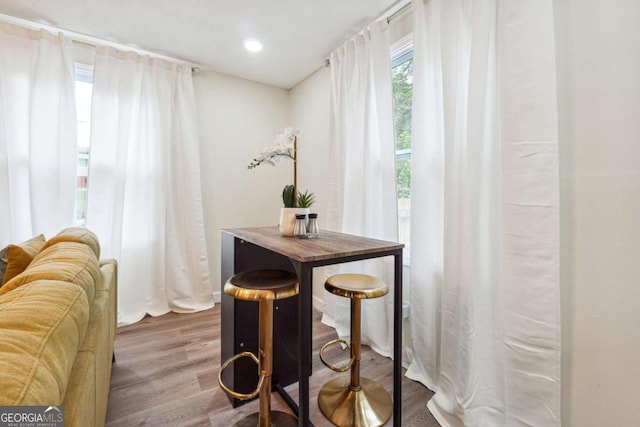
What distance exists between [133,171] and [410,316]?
272 centimetres

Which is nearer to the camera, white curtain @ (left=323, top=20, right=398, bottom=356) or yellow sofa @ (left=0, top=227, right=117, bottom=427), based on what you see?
yellow sofa @ (left=0, top=227, right=117, bottom=427)

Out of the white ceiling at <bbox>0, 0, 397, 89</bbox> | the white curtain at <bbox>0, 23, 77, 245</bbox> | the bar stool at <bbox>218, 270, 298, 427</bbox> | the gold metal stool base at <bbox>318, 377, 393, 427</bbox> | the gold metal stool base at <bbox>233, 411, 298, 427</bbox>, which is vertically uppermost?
the white ceiling at <bbox>0, 0, 397, 89</bbox>

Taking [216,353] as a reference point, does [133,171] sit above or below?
above

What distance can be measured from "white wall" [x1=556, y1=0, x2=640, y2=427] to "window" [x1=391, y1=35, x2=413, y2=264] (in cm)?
96

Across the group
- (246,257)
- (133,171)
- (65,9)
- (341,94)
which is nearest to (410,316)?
(246,257)

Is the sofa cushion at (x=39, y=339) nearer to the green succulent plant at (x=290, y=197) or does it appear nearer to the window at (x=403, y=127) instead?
the green succulent plant at (x=290, y=197)

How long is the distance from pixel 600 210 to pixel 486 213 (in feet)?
1.35

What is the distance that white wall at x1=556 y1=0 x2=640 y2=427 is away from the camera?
1.03 metres

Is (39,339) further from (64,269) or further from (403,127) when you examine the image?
(403,127)

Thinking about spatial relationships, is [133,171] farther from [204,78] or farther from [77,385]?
[77,385]

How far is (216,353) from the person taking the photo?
6.94 feet

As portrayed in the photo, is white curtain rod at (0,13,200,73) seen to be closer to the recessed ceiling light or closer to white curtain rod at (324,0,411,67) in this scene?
the recessed ceiling light

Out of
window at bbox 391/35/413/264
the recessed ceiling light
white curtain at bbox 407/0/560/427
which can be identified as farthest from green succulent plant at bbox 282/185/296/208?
the recessed ceiling light

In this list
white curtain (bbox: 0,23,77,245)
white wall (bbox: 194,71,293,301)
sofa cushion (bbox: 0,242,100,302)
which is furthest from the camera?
white wall (bbox: 194,71,293,301)
